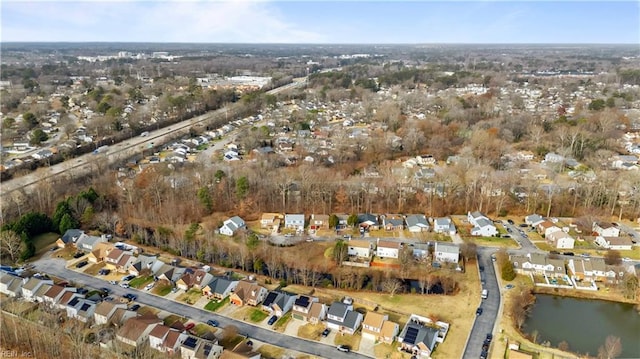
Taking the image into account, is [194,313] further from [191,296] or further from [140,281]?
[140,281]

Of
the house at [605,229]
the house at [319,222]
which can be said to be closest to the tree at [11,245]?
the house at [319,222]

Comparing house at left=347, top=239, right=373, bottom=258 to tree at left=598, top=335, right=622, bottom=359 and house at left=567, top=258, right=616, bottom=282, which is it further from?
tree at left=598, top=335, right=622, bottom=359

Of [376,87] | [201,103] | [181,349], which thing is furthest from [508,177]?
[376,87]

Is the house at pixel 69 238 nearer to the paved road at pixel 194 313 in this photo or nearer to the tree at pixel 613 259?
the paved road at pixel 194 313

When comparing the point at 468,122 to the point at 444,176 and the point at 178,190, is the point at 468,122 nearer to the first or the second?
the point at 444,176

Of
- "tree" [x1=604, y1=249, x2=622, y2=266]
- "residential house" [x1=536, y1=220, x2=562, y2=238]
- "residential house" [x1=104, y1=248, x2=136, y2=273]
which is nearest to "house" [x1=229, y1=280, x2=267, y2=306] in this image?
"residential house" [x1=104, y1=248, x2=136, y2=273]
